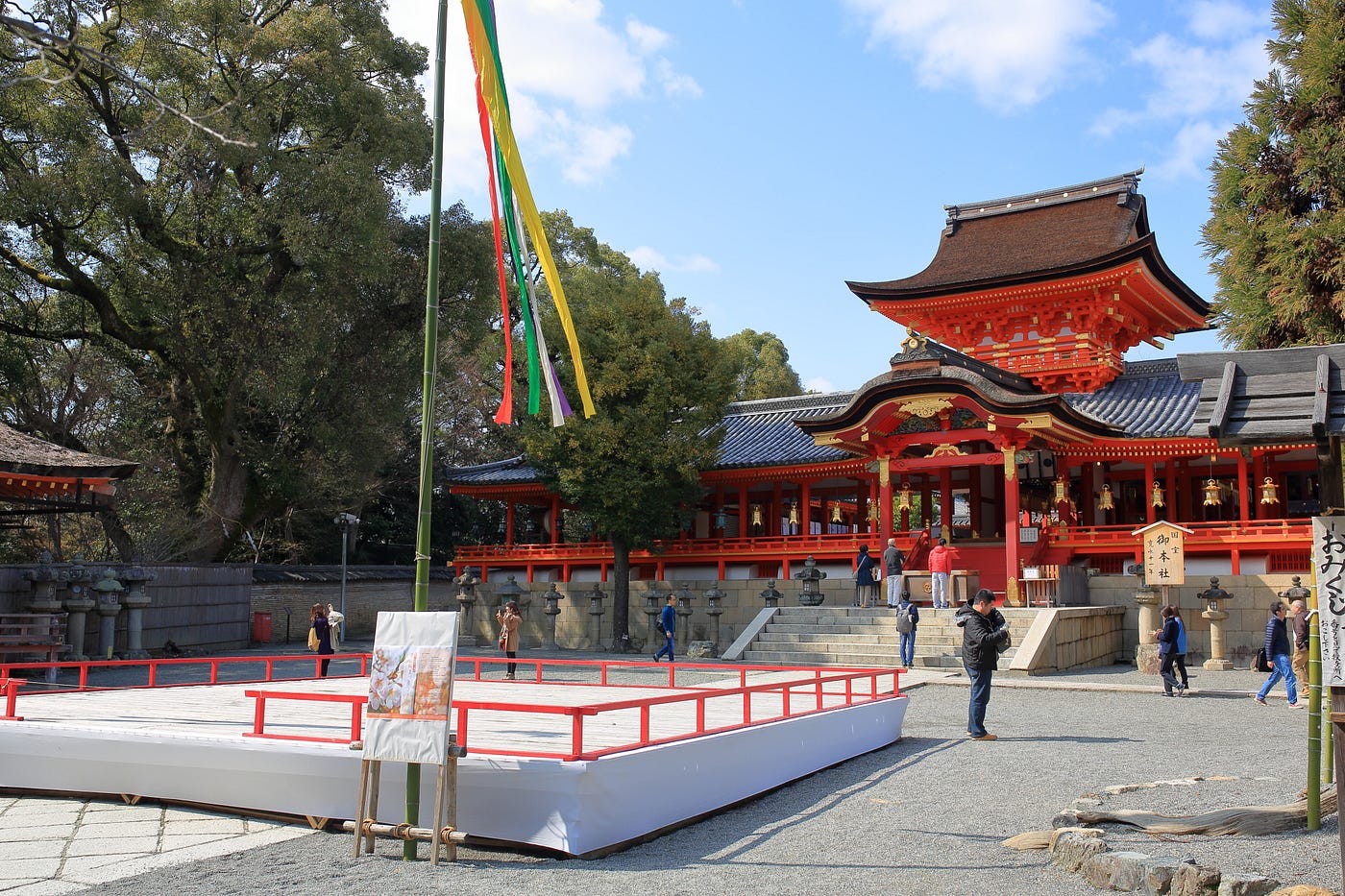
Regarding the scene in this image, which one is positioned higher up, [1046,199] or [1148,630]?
[1046,199]

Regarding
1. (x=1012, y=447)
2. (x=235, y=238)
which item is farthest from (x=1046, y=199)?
(x=235, y=238)

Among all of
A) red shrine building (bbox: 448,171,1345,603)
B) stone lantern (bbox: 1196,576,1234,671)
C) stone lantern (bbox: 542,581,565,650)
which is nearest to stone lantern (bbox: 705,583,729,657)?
red shrine building (bbox: 448,171,1345,603)

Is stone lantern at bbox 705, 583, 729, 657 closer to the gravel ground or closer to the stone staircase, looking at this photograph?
the stone staircase

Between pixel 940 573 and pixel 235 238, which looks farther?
pixel 235 238

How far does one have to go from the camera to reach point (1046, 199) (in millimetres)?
29984

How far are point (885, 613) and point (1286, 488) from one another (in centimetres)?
987

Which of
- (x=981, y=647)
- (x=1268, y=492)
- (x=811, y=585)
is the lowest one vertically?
(x=981, y=647)

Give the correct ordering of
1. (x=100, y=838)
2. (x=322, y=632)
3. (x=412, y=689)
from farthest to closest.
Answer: (x=322, y=632), (x=100, y=838), (x=412, y=689)

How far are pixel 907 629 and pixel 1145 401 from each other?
414 inches

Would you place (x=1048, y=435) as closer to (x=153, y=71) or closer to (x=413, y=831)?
(x=413, y=831)

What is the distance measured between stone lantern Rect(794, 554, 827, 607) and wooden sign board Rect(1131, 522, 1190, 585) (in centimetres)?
673

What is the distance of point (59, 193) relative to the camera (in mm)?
20312

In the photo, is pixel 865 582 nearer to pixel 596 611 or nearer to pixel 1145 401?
pixel 596 611

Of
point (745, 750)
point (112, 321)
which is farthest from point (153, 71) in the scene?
point (745, 750)
